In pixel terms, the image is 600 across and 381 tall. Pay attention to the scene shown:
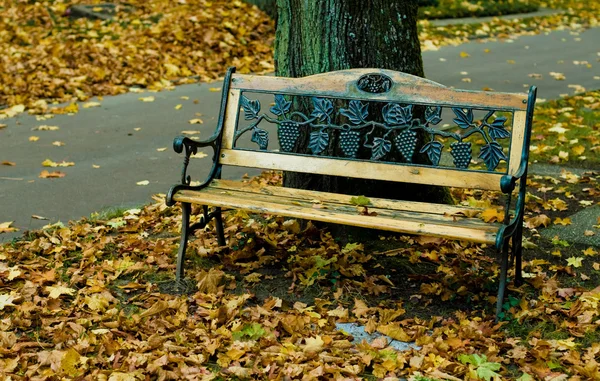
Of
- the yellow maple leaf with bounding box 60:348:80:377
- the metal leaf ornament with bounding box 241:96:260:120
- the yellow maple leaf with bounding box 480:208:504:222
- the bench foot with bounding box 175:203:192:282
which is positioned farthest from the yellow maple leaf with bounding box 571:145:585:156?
the yellow maple leaf with bounding box 60:348:80:377

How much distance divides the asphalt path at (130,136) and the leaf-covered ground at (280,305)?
2.05 ft

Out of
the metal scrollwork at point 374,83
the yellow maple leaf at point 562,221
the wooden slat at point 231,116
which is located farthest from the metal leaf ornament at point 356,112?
the yellow maple leaf at point 562,221

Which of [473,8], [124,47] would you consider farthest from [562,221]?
[473,8]

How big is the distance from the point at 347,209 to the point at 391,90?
0.70 m

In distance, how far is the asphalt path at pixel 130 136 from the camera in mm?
6027

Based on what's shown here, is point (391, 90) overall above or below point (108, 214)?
above

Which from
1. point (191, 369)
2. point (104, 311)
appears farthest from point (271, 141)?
point (191, 369)

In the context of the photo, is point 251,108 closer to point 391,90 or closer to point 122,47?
point 391,90

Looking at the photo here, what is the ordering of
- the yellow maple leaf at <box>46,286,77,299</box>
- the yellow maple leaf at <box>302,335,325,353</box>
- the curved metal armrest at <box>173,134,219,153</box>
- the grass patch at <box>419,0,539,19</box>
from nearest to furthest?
the yellow maple leaf at <box>302,335,325,353</box> → the yellow maple leaf at <box>46,286,77,299</box> → the curved metal armrest at <box>173,134,219,153</box> → the grass patch at <box>419,0,539,19</box>

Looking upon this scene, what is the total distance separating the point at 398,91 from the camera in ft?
15.0

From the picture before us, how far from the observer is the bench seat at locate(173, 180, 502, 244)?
13.0ft

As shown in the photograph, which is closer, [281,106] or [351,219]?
[351,219]

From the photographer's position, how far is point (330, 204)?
4461 mm

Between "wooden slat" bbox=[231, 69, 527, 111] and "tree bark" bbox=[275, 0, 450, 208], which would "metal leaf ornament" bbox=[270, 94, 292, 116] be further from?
"tree bark" bbox=[275, 0, 450, 208]
